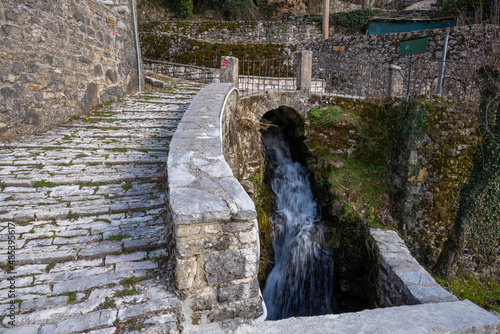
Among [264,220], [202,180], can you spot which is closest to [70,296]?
[202,180]

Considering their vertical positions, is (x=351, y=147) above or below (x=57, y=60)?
below

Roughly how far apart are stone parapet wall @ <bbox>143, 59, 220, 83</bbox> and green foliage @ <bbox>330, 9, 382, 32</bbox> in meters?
7.89

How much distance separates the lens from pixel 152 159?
4.00 meters

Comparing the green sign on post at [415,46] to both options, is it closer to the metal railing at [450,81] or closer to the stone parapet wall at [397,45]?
the metal railing at [450,81]

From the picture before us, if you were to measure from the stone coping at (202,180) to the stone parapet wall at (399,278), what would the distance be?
8.65 ft

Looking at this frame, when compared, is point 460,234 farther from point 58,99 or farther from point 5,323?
point 58,99

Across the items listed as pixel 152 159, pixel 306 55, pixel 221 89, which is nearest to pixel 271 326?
pixel 152 159

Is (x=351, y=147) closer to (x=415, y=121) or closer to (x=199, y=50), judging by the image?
(x=415, y=121)

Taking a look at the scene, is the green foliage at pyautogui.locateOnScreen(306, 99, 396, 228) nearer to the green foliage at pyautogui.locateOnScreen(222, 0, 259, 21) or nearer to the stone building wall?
the stone building wall

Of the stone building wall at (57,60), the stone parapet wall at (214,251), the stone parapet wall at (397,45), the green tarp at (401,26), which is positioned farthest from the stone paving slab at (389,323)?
the green tarp at (401,26)

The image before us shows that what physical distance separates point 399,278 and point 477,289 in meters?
3.23

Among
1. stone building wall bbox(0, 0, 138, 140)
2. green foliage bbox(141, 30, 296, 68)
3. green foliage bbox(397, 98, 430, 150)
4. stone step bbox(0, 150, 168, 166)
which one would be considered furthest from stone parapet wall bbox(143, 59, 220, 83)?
stone step bbox(0, 150, 168, 166)

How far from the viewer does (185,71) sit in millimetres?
9992

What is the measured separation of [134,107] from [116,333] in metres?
4.94
